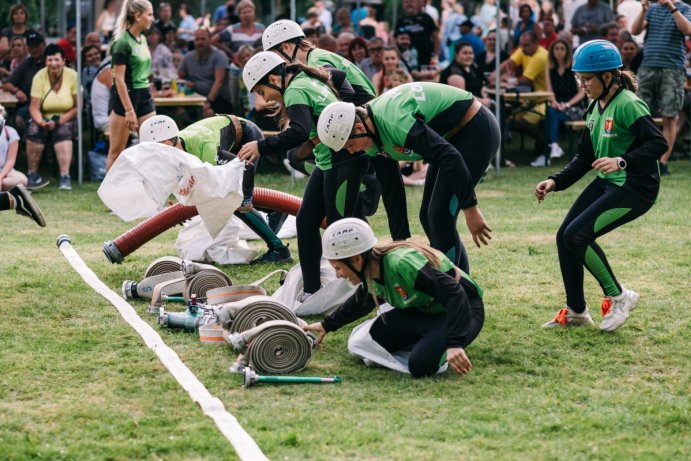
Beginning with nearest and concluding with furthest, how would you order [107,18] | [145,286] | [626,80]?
[626,80]
[145,286]
[107,18]

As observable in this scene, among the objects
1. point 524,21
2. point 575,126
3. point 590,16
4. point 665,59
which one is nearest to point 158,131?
point 665,59

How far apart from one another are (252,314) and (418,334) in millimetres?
943

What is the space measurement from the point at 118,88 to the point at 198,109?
13.6 feet

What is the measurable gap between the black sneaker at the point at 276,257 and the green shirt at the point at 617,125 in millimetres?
3034

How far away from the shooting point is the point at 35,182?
13227 mm

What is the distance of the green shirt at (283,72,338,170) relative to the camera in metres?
6.71

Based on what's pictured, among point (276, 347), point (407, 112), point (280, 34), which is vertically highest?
point (280, 34)

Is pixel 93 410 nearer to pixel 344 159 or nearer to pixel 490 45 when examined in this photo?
pixel 344 159

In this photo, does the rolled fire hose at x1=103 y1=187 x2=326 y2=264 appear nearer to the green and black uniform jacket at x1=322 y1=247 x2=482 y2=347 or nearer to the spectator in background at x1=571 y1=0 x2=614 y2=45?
the green and black uniform jacket at x1=322 y1=247 x2=482 y2=347

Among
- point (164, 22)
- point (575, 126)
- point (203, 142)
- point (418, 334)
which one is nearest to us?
point (418, 334)

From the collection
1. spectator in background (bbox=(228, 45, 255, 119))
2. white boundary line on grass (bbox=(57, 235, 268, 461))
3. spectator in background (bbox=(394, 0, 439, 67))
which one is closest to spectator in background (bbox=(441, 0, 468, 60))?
spectator in background (bbox=(394, 0, 439, 67))

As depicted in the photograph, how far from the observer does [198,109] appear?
15.0 meters

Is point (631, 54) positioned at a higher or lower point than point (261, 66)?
lower

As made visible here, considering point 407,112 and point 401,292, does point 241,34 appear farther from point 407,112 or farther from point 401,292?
point 401,292
